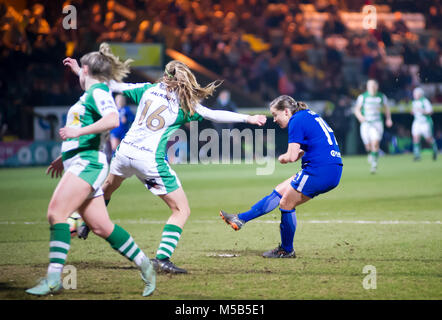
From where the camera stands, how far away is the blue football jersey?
7.53m

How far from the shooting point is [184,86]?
6.81 metres

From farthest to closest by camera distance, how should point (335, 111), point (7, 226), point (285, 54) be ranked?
1. point (285, 54)
2. point (335, 111)
3. point (7, 226)

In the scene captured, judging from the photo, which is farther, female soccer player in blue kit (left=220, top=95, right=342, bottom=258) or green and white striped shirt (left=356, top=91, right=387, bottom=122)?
green and white striped shirt (left=356, top=91, right=387, bottom=122)

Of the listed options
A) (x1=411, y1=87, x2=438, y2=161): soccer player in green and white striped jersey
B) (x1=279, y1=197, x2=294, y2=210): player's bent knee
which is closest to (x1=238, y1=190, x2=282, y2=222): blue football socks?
(x1=279, y1=197, x2=294, y2=210): player's bent knee

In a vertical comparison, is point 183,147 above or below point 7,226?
above

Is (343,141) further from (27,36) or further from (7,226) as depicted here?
(7,226)

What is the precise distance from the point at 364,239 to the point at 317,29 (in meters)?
24.9

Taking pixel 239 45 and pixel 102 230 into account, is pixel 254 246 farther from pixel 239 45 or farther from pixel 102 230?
pixel 239 45

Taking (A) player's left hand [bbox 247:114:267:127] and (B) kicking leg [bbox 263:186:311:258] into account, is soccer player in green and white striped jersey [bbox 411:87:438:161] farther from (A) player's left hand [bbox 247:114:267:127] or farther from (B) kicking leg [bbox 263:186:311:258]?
(A) player's left hand [bbox 247:114:267:127]

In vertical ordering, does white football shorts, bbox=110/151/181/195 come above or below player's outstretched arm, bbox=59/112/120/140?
below

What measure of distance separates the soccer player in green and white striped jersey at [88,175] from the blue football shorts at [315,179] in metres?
2.36

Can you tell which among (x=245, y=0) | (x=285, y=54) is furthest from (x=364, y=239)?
(x=245, y=0)

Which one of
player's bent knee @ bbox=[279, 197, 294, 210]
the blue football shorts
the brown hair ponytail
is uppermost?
the brown hair ponytail

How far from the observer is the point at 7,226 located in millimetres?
10336
